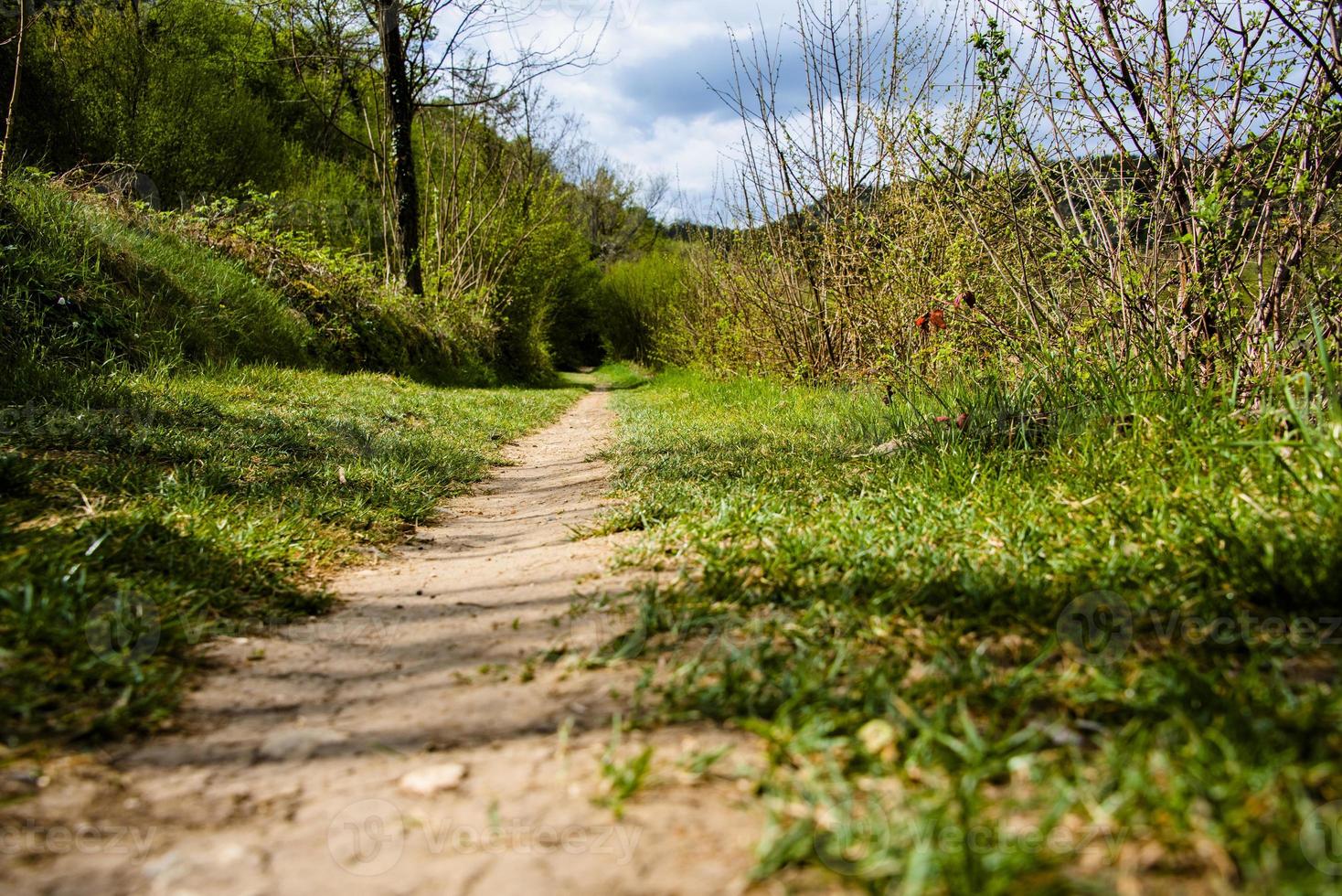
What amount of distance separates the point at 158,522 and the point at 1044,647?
283 centimetres

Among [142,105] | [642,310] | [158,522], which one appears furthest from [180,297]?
[642,310]

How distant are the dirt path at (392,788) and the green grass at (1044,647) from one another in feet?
0.50

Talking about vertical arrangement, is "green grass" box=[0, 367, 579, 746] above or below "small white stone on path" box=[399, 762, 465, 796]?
above

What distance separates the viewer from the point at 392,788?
4.36ft

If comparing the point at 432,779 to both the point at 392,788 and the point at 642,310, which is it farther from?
the point at 642,310

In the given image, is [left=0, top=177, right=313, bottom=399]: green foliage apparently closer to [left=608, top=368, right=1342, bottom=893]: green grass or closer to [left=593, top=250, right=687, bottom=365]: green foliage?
[left=608, top=368, right=1342, bottom=893]: green grass

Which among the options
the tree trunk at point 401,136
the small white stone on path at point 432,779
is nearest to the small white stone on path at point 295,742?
the small white stone on path at point 432,779

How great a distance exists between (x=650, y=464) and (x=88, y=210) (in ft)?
22.1

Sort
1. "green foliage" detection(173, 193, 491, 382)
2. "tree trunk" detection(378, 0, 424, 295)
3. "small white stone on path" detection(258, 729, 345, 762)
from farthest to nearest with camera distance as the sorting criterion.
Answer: "tree trunk" detection(378, 0, 424, 295) → "green foliage" detection(173, 193, 491, 382) → "small white stone on path" detection(258, 729, 345, 762)

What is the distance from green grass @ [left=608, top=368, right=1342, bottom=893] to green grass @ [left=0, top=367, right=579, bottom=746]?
119cm

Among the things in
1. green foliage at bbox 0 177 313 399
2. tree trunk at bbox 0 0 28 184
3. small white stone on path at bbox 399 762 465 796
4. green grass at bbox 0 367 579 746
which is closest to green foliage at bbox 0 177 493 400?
green foliage at bbox 0 177 313 399

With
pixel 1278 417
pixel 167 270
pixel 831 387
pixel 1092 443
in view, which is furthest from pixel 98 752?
pixel 167 270

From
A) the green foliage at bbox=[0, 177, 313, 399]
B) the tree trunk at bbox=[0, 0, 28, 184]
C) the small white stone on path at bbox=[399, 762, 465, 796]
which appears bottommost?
the small white stone on path at bbox=[399, 762, 465, 796]

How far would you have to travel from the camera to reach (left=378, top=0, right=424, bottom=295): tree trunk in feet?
42.3
